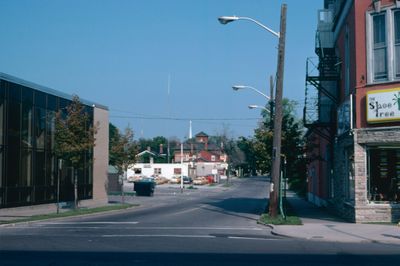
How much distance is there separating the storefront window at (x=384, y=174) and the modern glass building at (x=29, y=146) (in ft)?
59.4

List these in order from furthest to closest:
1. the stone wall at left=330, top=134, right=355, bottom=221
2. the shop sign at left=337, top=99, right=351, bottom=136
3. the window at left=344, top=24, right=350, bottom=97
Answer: the window at left=344, top=24, right=350, bottom=97 → the stone wall at left=330, top=134, right=355, bottom=221 → the shop sign at left=337, top=99, right=351, bottom=136

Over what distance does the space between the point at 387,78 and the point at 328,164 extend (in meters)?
12.2

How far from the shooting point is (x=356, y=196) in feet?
72.3

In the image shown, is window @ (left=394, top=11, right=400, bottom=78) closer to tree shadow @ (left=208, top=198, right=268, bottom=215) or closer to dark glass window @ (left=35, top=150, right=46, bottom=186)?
tree shadow @ (left=208, top=198, right=268, bottom=215)

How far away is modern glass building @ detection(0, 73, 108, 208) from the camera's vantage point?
29.9 metres

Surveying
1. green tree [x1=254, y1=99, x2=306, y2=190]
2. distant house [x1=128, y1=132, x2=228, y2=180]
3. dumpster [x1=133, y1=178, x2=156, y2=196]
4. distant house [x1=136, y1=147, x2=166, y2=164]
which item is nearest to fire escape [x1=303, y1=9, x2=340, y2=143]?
green tree [x1=254, y1=99, x2=306, y2=190]

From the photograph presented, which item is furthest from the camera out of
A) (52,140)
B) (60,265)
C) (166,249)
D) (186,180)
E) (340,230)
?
(186,180)

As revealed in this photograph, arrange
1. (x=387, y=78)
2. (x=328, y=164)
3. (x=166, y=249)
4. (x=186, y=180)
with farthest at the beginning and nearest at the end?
(x=186, y=180)
(x=328, y=164)
(x=387, y=78)
(x=166, y=249)

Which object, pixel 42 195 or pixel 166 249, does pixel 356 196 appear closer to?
pixel 166 249

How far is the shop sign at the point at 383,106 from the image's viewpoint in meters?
21.1

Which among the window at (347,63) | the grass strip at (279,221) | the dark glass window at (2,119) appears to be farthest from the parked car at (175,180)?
the window at (347,63)

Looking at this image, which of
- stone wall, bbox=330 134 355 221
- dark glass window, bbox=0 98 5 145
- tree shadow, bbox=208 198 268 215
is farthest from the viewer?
tree shadow, bbox=208 198 268 215

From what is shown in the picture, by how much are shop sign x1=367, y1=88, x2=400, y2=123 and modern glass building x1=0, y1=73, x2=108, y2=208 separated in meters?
18.3

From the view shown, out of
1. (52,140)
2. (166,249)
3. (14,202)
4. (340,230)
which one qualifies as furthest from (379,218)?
(52,140)
